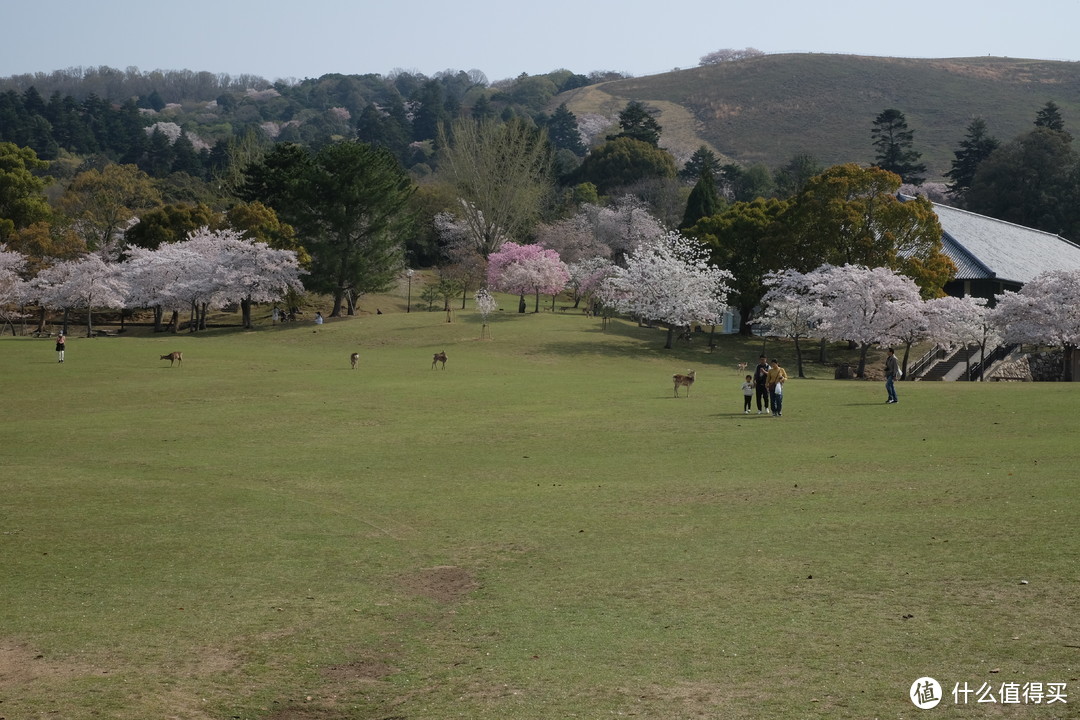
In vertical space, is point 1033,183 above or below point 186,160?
below

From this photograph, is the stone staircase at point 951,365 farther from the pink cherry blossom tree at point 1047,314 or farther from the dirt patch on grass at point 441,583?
the dirt patch on grass at point 441,583

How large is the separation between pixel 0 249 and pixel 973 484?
68428 mm

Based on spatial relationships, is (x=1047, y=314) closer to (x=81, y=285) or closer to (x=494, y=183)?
(x=494, y=183)

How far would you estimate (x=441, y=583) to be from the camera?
13.0 metres

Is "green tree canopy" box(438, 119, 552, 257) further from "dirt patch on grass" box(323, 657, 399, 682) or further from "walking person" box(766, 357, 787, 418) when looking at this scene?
"dirt patch on grass" box(323, 657, 399, 682)

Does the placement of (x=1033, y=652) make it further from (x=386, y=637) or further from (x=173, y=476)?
(x=173, y=476)

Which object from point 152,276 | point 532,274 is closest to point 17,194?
point 152,276

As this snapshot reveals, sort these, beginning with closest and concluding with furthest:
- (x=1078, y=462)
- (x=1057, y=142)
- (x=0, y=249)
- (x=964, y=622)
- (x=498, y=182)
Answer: (x=964, y=622) → (x=1078, y=462) → (x=0, y=249) → (x=498, y=182) → (x=1057, y=142)

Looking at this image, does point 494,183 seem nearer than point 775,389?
No

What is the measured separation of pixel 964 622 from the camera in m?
10.3

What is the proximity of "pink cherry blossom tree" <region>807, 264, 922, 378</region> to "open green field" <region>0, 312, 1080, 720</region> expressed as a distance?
2211cm

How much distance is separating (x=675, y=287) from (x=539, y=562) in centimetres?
4921

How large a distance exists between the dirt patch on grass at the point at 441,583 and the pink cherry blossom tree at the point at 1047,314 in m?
44.8

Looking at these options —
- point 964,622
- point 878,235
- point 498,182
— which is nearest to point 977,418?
point 964,622
